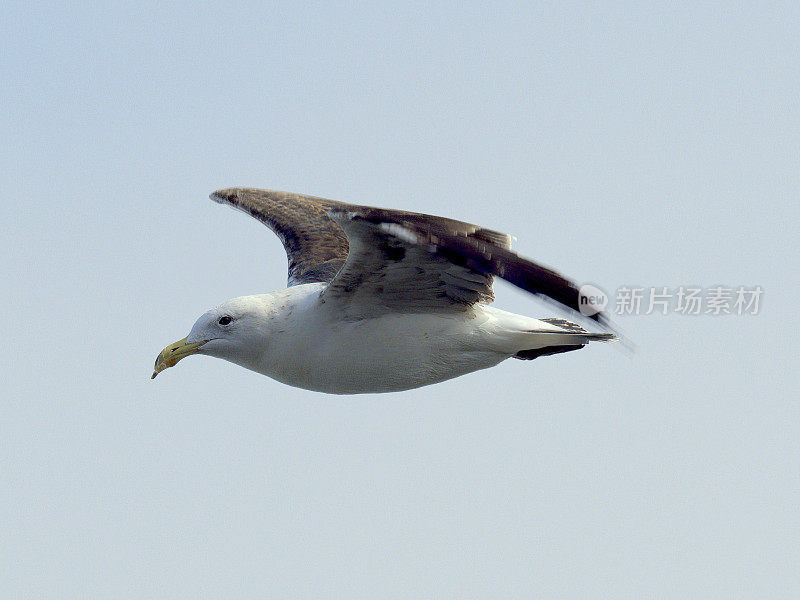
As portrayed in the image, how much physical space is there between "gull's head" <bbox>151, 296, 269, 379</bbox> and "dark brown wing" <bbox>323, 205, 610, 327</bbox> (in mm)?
691

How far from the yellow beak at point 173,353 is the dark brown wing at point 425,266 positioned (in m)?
1.29

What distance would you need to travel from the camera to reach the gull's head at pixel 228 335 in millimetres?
9742

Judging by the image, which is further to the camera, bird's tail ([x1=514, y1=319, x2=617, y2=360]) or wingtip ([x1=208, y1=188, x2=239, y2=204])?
wingtip ([x1=208, y1=188, x2=239, y2=204])

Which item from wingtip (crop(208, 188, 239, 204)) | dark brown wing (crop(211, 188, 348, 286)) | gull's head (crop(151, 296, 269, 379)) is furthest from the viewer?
wingtip (crop(208, 188, 239, 204))

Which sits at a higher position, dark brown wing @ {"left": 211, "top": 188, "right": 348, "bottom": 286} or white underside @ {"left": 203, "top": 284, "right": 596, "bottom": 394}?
dark brown wing @ {"left": 211, "top": 188, "right": 348, "bottom": 286}

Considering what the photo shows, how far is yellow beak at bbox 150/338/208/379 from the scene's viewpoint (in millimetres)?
9797

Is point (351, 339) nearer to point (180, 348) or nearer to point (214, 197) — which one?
point (180, 348)

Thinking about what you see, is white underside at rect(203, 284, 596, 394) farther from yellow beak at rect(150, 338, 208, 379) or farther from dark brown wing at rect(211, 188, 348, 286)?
dark brown wing at rect(211, 188, 348, 286)

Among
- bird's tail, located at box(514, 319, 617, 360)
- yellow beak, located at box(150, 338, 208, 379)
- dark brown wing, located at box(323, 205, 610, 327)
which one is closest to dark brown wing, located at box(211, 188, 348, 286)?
yellow beak, located at box(150, 338, 208, 379)

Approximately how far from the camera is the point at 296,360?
31.8ft

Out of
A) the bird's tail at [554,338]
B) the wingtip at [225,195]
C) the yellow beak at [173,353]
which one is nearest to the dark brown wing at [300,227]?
the wingtip at [225,195]

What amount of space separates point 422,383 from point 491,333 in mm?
752

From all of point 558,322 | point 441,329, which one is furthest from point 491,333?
point 558,322

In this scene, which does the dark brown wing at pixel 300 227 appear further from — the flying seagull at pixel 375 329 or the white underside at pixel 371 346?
the white underside at pixel 371 346
